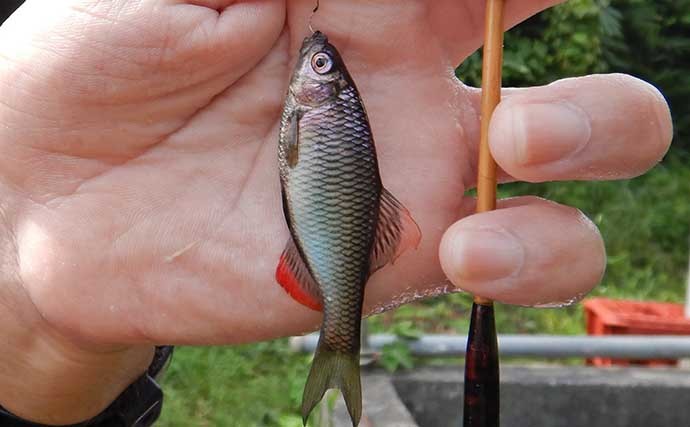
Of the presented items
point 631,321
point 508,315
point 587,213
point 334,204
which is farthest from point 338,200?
point 587,213

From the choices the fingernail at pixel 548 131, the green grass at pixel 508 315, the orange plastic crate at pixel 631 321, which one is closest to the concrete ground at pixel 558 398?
the green grass at pixel 508 315

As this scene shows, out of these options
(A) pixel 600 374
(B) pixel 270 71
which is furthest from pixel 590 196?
(B) pixel 270 71

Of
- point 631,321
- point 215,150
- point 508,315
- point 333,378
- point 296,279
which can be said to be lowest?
point 508,315

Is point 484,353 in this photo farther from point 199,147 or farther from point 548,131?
point 199,147

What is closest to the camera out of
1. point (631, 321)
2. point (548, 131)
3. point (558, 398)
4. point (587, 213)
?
point (548, 131)

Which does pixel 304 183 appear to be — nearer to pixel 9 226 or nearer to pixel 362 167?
pixel 362 167

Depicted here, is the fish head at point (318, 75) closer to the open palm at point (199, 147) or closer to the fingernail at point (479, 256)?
the open palm at point (199, 147)
